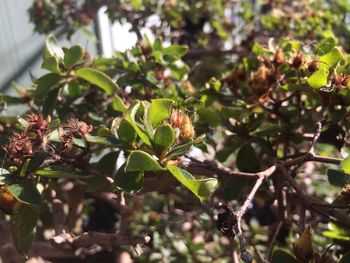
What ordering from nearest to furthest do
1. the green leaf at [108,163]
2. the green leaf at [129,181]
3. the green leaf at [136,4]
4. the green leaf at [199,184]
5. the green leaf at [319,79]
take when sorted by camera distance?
the green leaf at [199,184]
the green leaf at [129,181]
the green leaf at [319,79]
the green leaf at [108,163]
the green leaf at [136,4]

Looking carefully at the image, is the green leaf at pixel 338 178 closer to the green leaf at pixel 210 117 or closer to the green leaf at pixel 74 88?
the green leaf at pixel 210 117

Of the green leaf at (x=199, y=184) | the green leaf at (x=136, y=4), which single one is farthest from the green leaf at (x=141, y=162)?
the green leaf at (x=136, y=4)

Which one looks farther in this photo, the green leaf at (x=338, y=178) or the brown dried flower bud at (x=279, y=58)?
the brown dried flower bud at (x=279, y=58)

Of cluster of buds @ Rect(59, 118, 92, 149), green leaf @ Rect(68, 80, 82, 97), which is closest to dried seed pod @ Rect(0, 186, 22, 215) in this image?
cluster of buds @ Rect(59, 118, 92, 149)

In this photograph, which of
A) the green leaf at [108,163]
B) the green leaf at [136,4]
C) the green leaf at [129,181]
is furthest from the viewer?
the green leaf at [136,4]

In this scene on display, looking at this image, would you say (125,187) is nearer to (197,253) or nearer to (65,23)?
(197,253)

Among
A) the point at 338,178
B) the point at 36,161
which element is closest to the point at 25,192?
the point at 36,161
